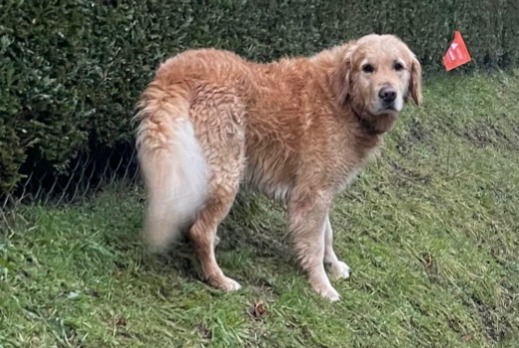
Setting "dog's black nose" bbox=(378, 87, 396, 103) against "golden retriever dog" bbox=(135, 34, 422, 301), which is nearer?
"golden retriever dog" bbox=(135, 34, 422, 301)

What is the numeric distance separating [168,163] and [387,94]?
1566mm

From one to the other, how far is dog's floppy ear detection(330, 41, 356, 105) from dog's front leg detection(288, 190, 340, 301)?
0.65 metres

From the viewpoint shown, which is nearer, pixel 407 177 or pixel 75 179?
pixel 75 179

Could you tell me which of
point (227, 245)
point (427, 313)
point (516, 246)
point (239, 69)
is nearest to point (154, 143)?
point (239, 69)

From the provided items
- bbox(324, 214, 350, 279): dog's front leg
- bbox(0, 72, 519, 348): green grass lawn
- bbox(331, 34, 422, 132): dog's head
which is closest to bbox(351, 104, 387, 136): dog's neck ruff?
bbox(331, 34, 422, 132): dog's head

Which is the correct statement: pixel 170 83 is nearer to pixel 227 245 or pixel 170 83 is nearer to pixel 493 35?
pixel 227 245

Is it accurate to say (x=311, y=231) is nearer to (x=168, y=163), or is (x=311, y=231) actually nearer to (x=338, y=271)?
(x=338, y=271)

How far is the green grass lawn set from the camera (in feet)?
15.6

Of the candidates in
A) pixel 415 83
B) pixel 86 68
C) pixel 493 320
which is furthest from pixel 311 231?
pixel 493 320

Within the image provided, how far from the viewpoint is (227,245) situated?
6371 mm

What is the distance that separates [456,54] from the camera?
39.9 feet

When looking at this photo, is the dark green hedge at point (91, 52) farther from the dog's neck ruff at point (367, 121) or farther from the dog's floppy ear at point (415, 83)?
the dog's floppy ear at point (415, 83)

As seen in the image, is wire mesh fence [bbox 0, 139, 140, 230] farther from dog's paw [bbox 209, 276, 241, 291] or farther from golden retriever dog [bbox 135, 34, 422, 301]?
dog's paw [bbox 209, 276, 241, 291]

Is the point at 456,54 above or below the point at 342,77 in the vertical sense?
below
